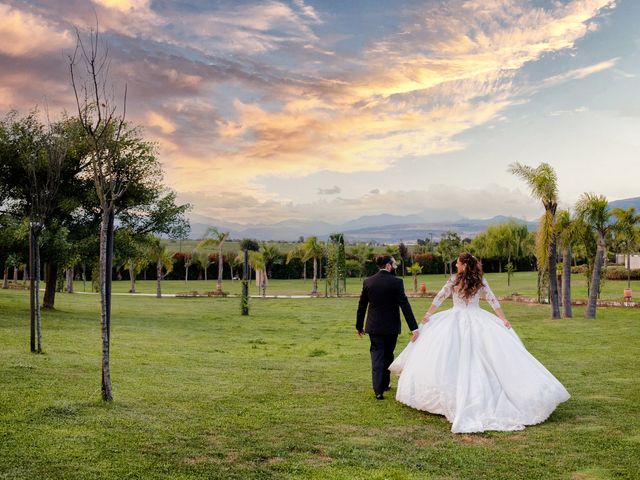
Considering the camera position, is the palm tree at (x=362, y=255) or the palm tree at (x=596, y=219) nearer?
the palm tree at (x=596, y=219)

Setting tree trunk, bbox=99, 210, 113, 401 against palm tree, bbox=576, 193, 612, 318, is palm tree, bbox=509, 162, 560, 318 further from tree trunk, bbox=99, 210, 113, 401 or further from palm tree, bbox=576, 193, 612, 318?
tree trunk, bbox=99, 210, 113, 401

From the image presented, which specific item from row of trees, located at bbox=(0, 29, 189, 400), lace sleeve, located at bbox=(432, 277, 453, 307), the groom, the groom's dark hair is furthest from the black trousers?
row of trees, located at bbox=(0, 29, 189, 400)

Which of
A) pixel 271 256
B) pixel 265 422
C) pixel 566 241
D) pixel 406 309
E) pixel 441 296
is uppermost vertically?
pixel 271 256

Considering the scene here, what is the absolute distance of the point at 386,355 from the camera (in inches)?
419

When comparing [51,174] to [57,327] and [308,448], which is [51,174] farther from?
[308,448]

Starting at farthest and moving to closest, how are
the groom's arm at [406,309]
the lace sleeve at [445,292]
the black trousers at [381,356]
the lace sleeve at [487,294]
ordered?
the black trousers at [381,356], the groom's arm at [406,309], the lace sleeve at [445,292], the lace sleeve at [487,294]

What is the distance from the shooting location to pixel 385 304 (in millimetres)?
10586

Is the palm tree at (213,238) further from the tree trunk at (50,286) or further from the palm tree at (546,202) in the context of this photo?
the palm tree at (546,202)

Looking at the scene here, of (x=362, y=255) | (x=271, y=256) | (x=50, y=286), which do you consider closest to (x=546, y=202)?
(x=50, y=286)

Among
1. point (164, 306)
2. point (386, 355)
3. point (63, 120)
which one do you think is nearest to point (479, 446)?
point (386, 355)

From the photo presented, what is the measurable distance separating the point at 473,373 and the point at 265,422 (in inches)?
117

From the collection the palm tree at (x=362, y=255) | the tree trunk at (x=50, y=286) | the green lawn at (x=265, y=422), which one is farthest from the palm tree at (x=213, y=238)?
the green lawn at (x=265, y=422)

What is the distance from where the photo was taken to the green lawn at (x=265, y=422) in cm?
692

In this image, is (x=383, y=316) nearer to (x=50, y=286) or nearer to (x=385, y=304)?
(x=385, y=304)
